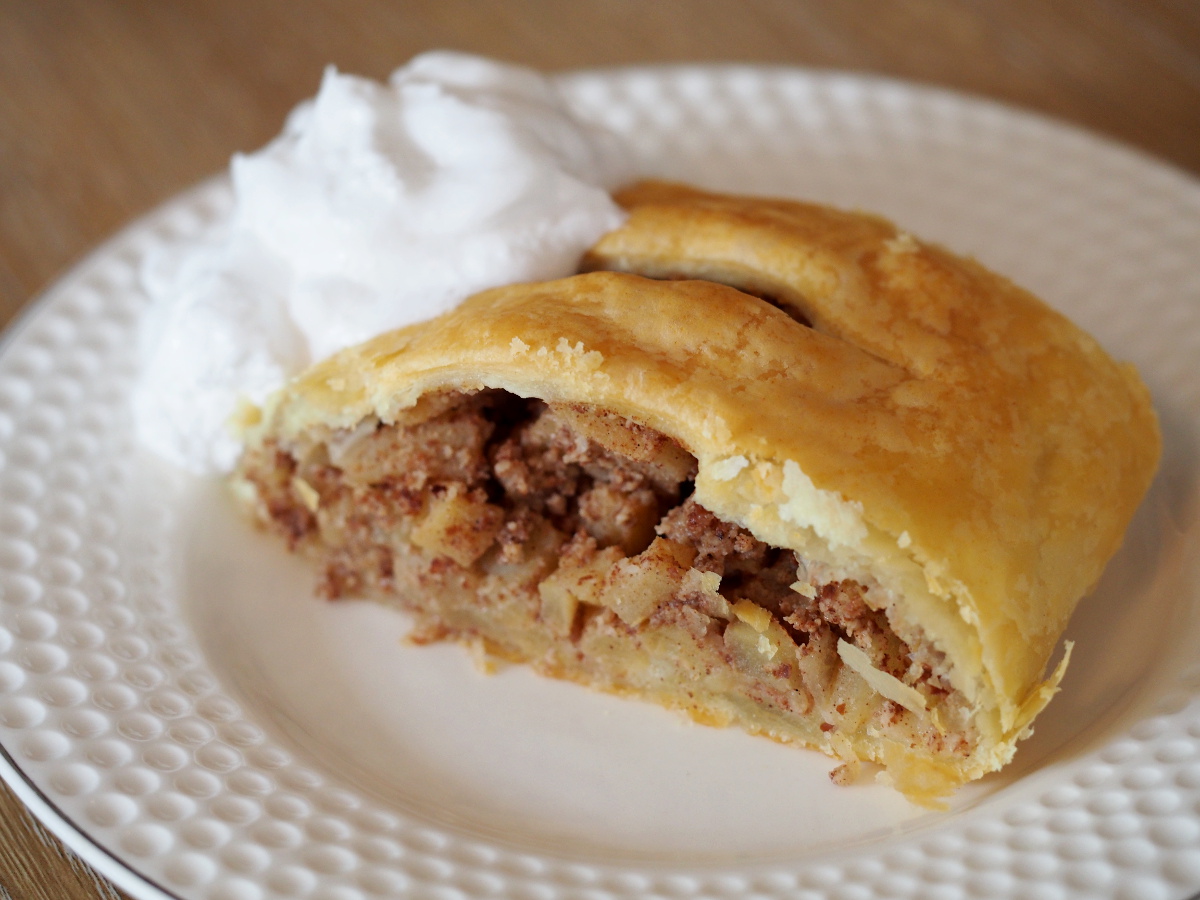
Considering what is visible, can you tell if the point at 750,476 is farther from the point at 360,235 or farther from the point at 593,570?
the point at 360,235

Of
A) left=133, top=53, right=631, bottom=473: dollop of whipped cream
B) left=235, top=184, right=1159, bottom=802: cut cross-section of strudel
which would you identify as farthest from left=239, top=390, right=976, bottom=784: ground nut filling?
left=133, top=53, right=631, bottom=473: dollop of whipped cream

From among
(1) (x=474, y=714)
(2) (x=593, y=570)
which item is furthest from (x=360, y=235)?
(1) (x=474, y=714)

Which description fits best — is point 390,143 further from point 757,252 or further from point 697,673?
point 697,673

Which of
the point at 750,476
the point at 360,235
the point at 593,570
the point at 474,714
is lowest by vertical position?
the point at 474,714

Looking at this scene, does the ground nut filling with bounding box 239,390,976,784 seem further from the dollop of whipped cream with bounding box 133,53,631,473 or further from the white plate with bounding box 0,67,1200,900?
the dollop of whipped cream with bounding box 133,53,631,473

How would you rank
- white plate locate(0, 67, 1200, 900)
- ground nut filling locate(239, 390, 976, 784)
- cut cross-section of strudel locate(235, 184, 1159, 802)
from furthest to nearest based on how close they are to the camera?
ground nut filling locate(239, 390, 976, 784) < cut cross-section of strudel locate(235, 184, 1159, 802) < white plate locate(0, 67, 1200, 900)

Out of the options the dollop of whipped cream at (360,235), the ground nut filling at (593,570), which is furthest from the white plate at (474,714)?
the dollop of whipped cream at (360,235)
